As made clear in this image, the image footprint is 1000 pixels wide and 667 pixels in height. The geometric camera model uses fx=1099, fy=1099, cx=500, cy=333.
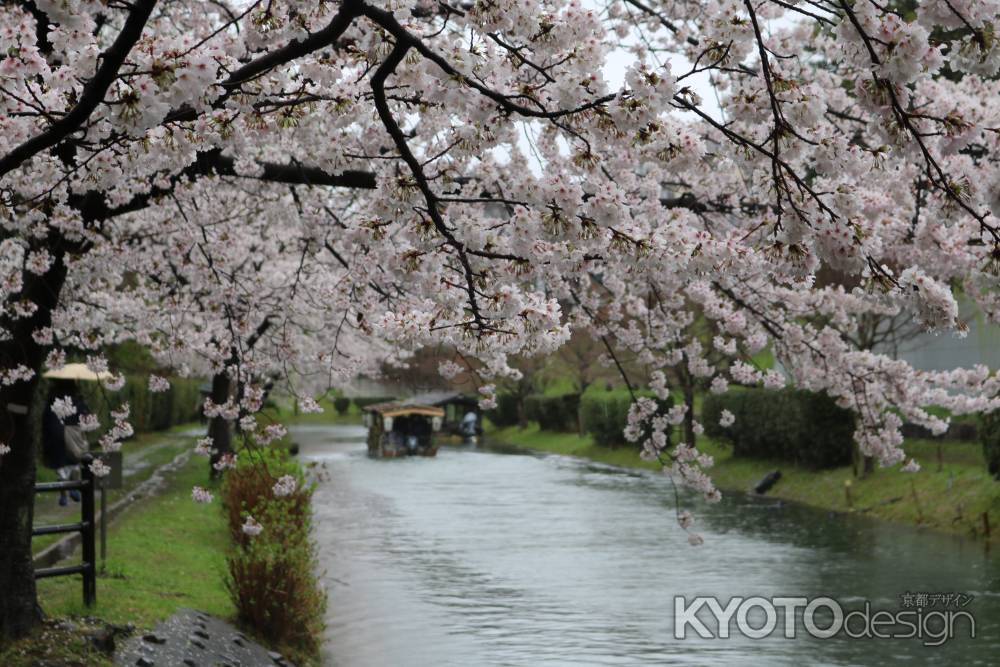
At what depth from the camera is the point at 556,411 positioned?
173ft

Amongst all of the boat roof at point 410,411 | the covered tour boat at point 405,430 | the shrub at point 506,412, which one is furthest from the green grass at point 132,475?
the shrub at point 506,412

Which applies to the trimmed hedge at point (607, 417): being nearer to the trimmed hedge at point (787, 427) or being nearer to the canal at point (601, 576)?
the trimmed hedge at point (787, 427)

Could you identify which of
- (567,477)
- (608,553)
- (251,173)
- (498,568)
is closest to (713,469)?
(567,477)

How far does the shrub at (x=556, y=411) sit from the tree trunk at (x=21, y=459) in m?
42.2

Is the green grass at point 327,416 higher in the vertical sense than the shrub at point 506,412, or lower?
lower

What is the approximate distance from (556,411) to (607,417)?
12.1 meters

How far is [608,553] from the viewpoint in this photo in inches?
647

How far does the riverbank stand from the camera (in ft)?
61.6

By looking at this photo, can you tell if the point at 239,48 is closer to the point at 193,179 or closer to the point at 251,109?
the point at 251,109

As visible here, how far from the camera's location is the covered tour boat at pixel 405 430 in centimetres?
4631

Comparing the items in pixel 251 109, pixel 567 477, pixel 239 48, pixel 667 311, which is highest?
pixel 239 48

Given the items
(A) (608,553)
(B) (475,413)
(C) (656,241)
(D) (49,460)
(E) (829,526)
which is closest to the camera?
(C) (656,241)

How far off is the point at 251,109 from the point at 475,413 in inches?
2240

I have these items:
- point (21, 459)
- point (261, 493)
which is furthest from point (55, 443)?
point (21, 459)
